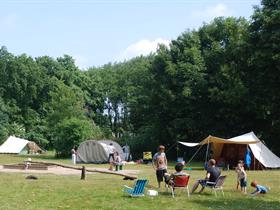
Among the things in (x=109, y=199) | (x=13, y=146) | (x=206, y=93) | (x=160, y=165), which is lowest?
(x=109, y=199)

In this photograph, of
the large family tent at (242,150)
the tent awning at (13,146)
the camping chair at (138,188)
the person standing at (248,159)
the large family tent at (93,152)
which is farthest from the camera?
the tent awning at (13,146)

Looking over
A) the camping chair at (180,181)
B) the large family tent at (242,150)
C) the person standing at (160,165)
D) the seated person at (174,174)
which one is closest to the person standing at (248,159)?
the large family tent at (242,150)

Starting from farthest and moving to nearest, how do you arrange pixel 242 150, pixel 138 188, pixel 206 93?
pixel 206 93 → pixel 242 150 → pixel 138 188

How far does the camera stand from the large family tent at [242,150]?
3120 cm

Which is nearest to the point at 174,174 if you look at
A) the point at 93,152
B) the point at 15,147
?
the point at 93,152

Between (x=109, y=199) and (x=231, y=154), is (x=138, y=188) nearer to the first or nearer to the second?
(x=109, y=199)

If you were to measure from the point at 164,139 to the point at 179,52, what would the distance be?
333 inches

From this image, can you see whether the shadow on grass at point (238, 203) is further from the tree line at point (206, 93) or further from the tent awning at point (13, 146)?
the tent awning at point (13, 146)

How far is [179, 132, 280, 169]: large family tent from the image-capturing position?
3120 cm

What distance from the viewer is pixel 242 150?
3291 centimetres

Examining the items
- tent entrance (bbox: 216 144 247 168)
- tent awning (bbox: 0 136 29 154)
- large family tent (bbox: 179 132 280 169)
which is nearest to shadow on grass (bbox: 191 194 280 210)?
large family tent (bbox: 179 132 280 169)

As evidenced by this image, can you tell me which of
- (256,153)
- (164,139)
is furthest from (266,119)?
(164,139)

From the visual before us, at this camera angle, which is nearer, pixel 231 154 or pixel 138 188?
pixel 138 188

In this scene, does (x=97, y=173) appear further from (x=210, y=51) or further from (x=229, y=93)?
(x=210, y=51)
